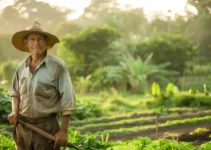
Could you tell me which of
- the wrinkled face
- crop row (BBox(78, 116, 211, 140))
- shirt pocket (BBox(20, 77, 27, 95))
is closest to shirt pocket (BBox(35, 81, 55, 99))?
shirt pocket (BBox(20, 77, 27, 95))

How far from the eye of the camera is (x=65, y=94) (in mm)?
2824

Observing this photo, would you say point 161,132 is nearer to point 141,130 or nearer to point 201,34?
point 141,130

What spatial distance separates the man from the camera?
9.29 feet

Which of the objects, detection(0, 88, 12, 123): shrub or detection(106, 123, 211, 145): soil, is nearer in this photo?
detection(106, 123, 211, 145): soil

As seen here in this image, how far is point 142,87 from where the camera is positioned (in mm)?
16859

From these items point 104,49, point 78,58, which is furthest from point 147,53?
point 78,58

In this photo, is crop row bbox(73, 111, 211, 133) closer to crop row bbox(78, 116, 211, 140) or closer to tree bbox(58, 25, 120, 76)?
crop row bbox(78, 116, 211, 140)

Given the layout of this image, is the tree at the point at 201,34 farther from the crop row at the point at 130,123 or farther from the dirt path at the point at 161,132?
the dirt path at the point at 161,132

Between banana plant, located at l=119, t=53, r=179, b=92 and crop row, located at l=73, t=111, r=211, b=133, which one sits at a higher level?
banana plant, located at l=119, t=53, r=179, b=92

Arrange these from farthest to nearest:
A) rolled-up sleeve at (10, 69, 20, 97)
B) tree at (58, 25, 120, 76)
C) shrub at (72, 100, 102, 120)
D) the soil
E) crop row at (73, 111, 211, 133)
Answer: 1. tree at (58, 25, 120, 76)
2. shrub at (72, 100, 102, 120)
3. crop row at (73, 111, 211, 133)
4. the soil
5. rolled-up sleeve at (10, 69, 20, 97)

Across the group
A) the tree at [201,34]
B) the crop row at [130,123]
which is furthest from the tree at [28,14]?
the crop row at [130,123]

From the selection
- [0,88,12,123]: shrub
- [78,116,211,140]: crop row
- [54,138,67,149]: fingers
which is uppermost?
[54,138,67,149]: fingers

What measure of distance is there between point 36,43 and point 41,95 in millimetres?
392

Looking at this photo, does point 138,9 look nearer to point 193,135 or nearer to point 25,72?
point 193,135
